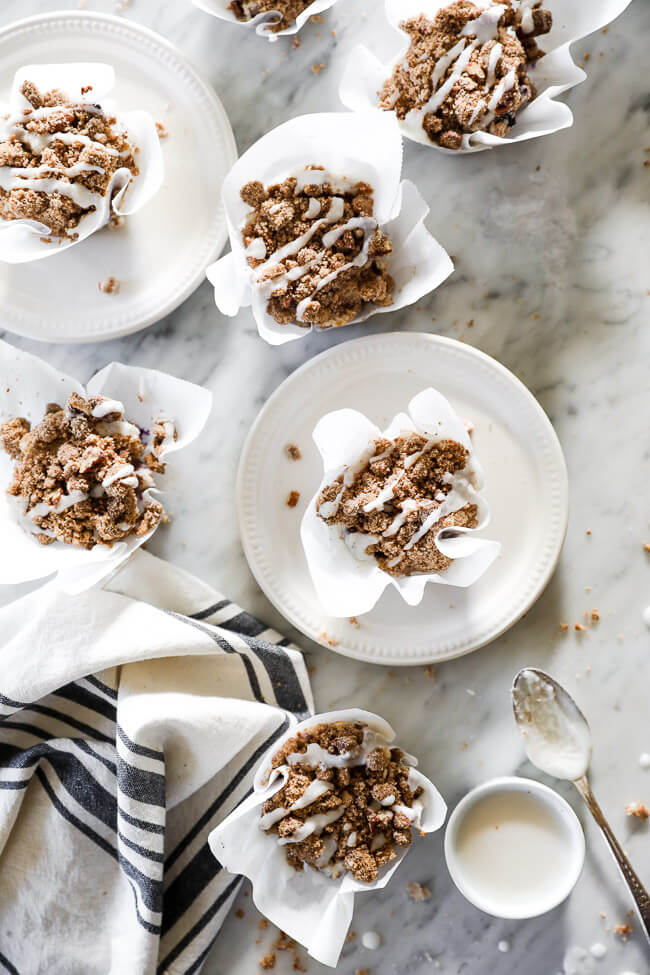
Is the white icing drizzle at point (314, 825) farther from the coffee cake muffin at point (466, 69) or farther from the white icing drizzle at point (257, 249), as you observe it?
the coffee cake muffin at point (466, 69)

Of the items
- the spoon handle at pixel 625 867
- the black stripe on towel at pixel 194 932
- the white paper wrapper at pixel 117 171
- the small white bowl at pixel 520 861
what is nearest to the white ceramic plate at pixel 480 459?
the small white bowl at pixel 520 861

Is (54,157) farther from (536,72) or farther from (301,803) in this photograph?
(301,803)

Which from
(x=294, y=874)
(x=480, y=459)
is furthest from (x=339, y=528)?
(x=294, y=874)

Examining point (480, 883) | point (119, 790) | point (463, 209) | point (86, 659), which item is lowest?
point (480, 883)

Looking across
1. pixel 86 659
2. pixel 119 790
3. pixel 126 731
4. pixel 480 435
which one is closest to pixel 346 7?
pixel 480 435

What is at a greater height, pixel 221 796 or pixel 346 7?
pixel 346 7

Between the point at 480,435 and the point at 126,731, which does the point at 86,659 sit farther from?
the point at 480,435

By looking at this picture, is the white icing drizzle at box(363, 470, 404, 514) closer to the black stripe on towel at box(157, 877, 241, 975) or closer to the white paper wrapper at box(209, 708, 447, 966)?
the white paper wrapper at box(209, 708, 447, 966)
